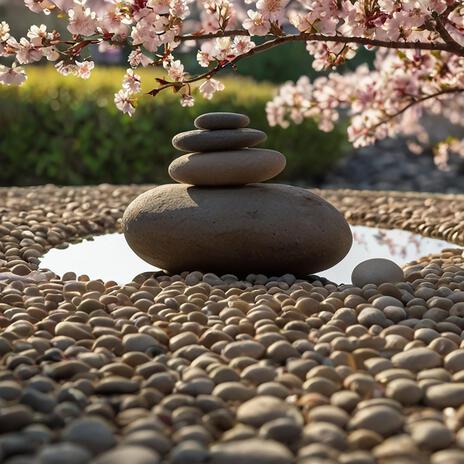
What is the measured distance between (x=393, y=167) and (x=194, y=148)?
8.99 metres

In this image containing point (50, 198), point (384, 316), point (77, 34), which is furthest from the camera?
point (50, 198)

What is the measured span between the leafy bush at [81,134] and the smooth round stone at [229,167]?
535cm

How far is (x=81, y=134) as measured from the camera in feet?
30.8

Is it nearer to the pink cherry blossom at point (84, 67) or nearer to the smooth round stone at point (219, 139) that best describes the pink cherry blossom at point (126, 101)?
the pink cherry blossom at point (84, 67)

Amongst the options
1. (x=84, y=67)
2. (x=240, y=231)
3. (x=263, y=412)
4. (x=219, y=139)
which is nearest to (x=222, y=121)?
(x=219, y=139)

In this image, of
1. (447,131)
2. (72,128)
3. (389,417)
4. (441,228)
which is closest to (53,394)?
(389,417)

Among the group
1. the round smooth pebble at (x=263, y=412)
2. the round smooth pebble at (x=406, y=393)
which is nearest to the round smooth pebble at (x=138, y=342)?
the round smooth pebble at (x=263, y=412)

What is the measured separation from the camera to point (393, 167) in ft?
41.8

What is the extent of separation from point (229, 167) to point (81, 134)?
223 inches

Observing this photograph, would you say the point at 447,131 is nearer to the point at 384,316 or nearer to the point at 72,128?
the point at 72,128

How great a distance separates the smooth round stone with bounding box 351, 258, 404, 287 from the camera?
3648 millimetres

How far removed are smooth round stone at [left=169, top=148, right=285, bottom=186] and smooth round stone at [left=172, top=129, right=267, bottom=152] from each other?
4 cm

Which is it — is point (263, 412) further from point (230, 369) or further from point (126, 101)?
point (126, 101)

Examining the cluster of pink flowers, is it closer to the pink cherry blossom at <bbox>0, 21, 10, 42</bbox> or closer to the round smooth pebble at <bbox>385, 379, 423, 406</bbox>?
the pink cherry blossom at <bbox>0, 21, 10, 42</bbox>
